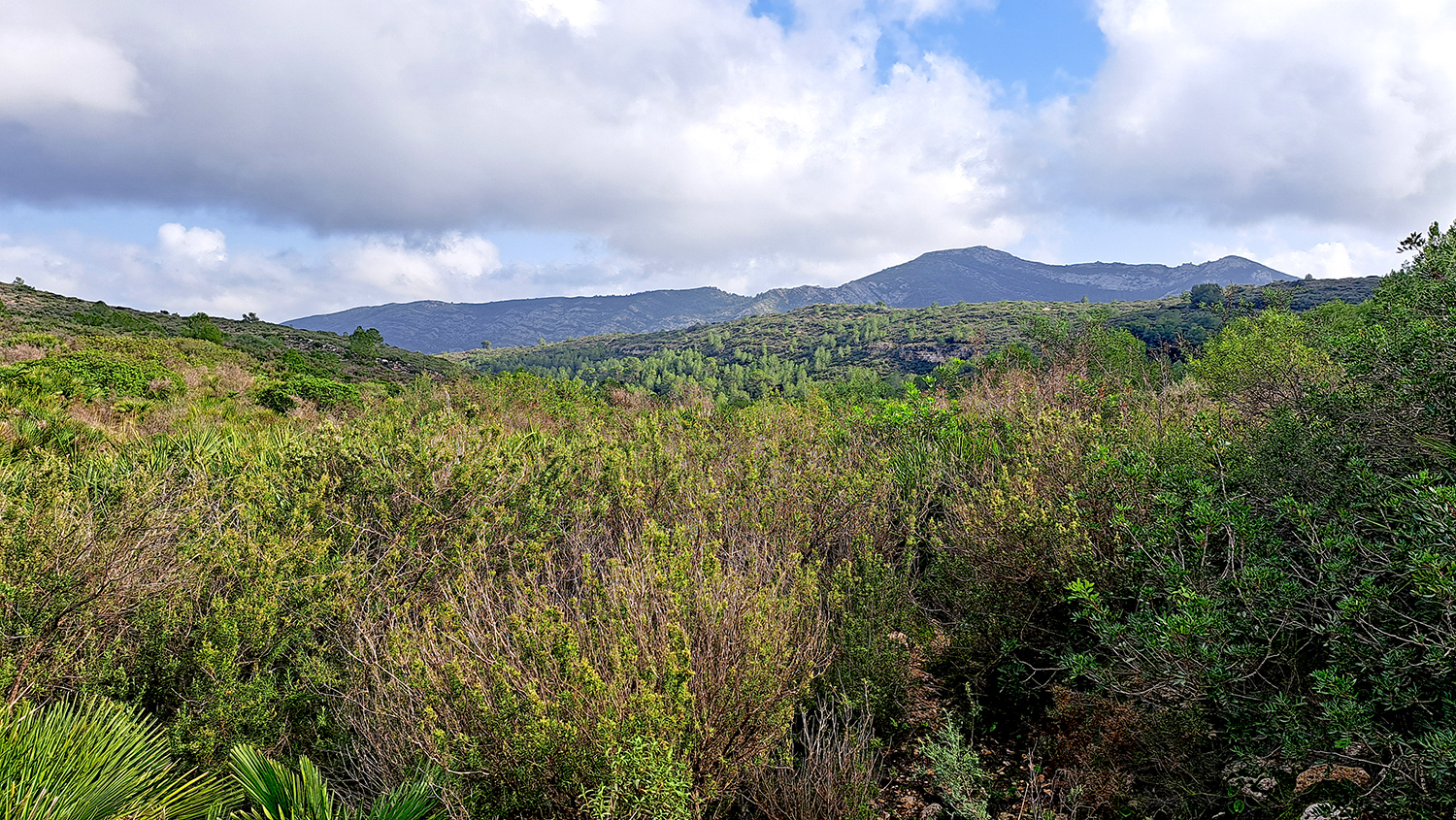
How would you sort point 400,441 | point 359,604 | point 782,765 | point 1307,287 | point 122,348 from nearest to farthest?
1. point 782,765
2. point 359,604
3. point 400,441
4. point 122,348
5. point 1307,287

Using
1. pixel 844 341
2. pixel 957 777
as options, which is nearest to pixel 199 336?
pixel 957 777

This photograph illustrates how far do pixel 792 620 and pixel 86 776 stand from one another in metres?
3.22

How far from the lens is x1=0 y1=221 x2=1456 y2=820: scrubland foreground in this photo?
2857 mm

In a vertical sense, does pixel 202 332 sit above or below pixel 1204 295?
below

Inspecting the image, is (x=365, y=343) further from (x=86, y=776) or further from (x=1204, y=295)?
(x=1204, y=295)

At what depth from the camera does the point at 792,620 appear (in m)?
4.04

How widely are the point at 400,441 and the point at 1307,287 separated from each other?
10344cm

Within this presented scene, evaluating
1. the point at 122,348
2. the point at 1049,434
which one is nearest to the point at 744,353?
the point at 122,348

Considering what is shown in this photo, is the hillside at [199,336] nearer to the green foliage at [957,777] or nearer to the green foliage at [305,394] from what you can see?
the green foliage at [305,394]

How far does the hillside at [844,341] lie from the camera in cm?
6438

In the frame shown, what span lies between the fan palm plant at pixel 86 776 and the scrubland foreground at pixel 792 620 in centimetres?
3

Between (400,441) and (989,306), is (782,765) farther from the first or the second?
(989,306)

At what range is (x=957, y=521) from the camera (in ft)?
18.7

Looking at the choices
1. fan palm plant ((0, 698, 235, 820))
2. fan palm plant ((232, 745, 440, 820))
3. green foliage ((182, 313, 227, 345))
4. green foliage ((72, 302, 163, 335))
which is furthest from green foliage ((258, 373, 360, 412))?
green foliage ((72, 302, 163, 335))
